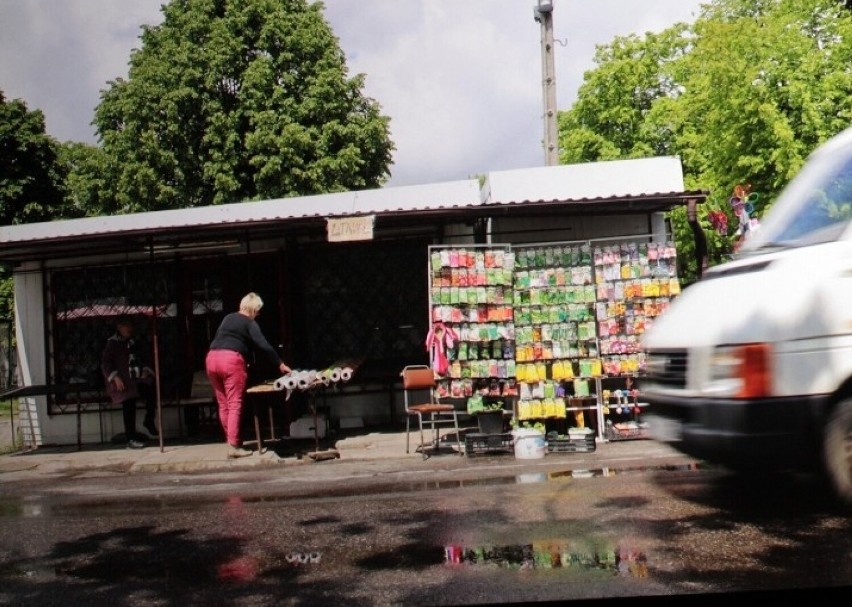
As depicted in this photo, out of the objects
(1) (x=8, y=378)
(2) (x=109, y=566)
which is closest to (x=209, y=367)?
(2) (x=109, y=566)

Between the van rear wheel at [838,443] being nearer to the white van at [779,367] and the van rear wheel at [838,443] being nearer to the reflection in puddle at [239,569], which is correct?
the white van at [779,367]

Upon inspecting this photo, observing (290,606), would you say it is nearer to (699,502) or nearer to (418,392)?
(699,502)

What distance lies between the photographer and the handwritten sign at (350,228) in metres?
8.90

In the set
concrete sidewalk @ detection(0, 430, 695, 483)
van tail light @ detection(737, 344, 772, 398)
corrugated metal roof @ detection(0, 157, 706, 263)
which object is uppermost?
corrugated metal roof @ detection(0, 157, 706, 263)

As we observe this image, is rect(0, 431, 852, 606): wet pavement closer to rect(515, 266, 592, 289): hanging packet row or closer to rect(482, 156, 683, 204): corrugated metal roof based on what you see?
rect(515, 266, 592, 289): hanging packet row

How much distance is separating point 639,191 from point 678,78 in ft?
63.8

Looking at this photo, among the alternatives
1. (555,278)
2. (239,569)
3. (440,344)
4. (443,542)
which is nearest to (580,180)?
(555,278)

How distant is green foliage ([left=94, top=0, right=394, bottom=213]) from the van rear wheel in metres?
7.08

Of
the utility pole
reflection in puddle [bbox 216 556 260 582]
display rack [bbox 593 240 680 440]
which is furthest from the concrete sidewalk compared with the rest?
the utility pole

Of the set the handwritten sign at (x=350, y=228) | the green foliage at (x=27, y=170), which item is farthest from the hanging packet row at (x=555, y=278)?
the green foliage at (x=27, y=170)

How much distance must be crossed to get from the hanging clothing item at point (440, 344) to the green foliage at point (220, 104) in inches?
138

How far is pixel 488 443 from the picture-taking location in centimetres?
841

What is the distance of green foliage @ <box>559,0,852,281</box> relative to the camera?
13.3 m

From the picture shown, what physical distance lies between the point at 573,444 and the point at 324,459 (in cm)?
290
